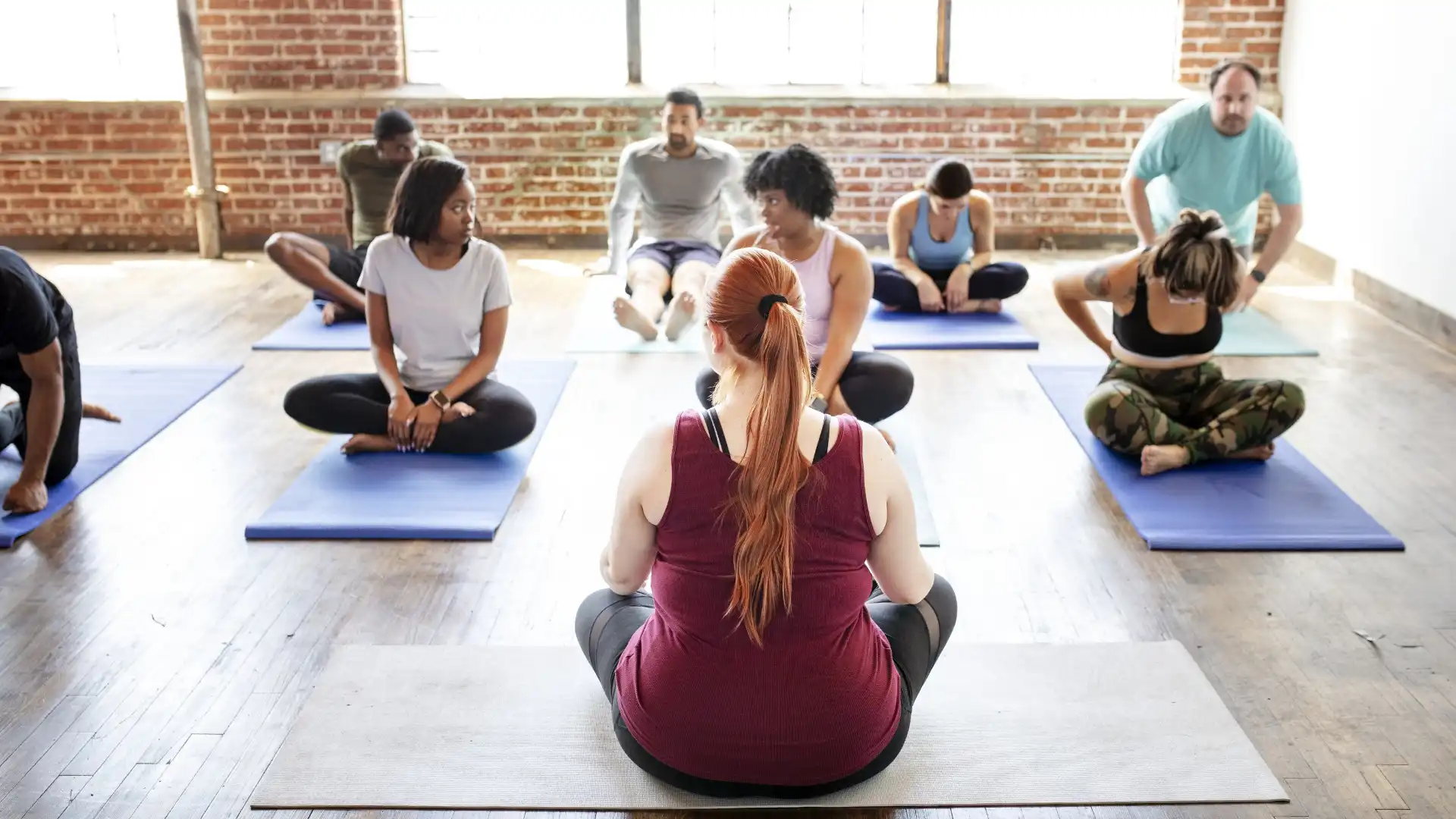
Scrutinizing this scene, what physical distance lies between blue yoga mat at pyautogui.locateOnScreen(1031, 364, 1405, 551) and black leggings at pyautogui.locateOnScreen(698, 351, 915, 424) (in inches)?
22.0

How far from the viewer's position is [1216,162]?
5.27m

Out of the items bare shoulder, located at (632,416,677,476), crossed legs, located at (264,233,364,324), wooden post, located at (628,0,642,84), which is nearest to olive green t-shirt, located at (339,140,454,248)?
crossed legs, located at (264,233,364,324)

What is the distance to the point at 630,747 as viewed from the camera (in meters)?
2.20

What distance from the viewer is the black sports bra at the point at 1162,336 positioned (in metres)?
3.80

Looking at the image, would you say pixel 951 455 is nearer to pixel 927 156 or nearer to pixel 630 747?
pixel 630 747

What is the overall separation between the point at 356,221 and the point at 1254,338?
11.9ft

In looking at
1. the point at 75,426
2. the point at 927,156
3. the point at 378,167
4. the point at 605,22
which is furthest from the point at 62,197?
the point at 927,156

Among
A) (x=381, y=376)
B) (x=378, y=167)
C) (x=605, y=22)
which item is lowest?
(x=381, y=376)

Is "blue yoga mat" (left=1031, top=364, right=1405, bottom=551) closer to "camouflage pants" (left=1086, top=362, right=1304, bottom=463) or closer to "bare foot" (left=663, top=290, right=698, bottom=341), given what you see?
"camouflage pants" (left=1086, top=362, right=1304, bottom=463)

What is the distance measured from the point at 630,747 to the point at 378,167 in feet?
13.0

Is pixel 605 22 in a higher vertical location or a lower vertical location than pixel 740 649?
higher

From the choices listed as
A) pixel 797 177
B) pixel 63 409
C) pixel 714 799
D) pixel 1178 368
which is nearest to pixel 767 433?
pixel 714 799

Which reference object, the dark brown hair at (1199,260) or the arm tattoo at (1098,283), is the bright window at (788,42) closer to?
the arm tattoo at (1098,283)

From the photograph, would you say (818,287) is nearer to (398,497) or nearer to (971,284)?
(398,497)
